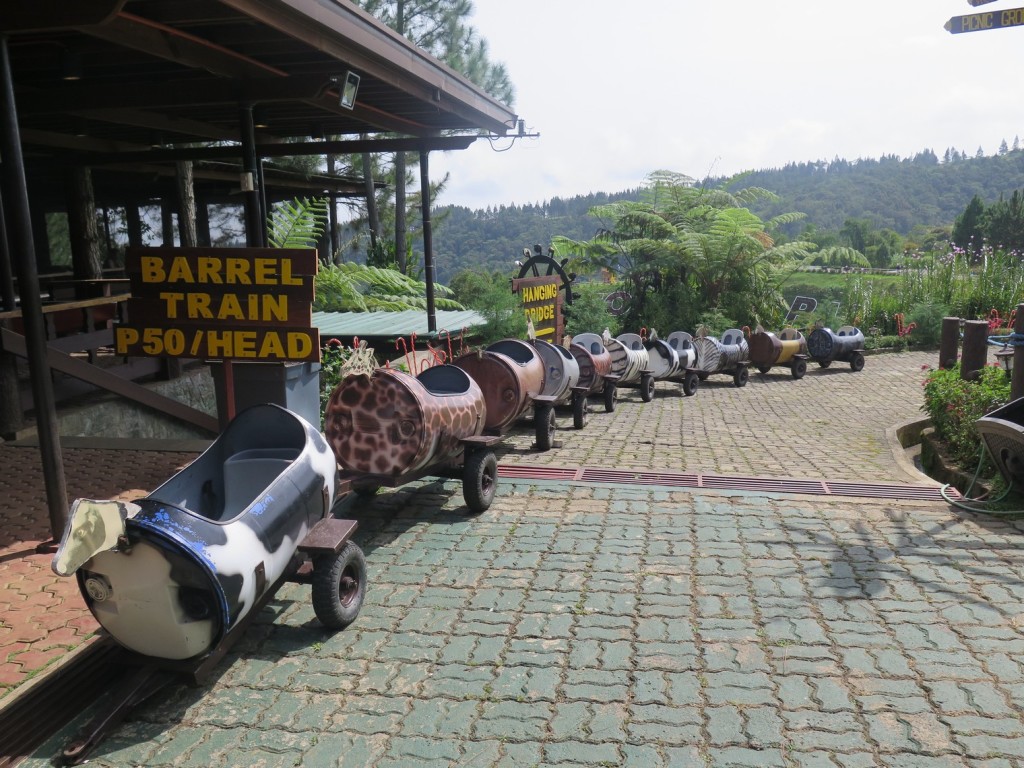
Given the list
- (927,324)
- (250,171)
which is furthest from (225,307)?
(927,324)

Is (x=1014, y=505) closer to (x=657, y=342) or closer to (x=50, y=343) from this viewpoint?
(x=657, y=342)

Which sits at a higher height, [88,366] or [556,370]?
[88,366]

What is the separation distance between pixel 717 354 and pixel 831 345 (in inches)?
140

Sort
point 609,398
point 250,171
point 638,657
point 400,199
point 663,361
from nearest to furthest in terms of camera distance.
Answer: point 638,657 < point 250,171 < point 609,398 < point 663,361 < point 400,199

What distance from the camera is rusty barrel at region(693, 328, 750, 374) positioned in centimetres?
1294

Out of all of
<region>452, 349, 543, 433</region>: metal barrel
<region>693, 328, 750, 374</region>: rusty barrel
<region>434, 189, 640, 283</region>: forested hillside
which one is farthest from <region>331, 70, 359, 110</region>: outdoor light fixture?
<region>434, 189, 640, 283</region>: forested hillside

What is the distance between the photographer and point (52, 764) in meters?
3.09

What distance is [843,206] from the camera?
120m

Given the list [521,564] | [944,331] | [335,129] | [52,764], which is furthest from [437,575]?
[944,331]

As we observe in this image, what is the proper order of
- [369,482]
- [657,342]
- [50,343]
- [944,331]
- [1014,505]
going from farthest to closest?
[657,342] → [944,331] → [50,343] → [1014,505] → [369,482]

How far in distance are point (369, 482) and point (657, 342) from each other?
7740mm

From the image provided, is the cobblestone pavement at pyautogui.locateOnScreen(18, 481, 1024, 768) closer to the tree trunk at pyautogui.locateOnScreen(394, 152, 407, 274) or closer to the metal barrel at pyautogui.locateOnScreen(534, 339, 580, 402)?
the metal barrel at pyautogui.locateOnScreen(534, 339, 580, 402)

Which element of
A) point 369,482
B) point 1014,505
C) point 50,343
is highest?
point 50,343

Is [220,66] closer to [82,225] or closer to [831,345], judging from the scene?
[82,225]
